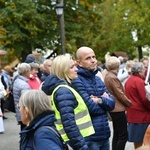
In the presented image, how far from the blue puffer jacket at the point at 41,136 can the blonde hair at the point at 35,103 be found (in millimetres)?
52

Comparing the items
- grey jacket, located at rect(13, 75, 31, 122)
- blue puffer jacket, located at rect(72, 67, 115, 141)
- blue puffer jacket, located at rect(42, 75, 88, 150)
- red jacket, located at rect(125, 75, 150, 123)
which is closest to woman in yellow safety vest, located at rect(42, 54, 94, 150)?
blue puffer jacket, located at rect(42, 75, 88, 150)

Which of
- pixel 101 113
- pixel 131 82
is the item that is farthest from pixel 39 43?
pixel 101 113

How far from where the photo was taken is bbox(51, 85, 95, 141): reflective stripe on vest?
18.0 ft

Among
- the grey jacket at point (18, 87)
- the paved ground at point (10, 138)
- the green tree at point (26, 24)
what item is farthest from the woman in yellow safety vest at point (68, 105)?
the green tree at point (26, 24)

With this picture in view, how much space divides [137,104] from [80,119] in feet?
10.9

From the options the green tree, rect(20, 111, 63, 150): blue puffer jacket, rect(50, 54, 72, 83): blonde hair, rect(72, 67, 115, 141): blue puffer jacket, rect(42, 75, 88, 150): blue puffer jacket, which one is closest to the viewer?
rect(20, 111, 63, 150): blue puffer jacket

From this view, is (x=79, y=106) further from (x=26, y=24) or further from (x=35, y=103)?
(x=26, y=24)

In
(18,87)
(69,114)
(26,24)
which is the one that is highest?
(26,24)

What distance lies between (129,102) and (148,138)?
3708mm

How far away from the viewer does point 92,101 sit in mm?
5965

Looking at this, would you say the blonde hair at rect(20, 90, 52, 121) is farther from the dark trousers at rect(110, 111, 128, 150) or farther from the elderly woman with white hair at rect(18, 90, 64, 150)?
the dark trousers at rect(110, 111, 128, 150)

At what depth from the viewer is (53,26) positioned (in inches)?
1305

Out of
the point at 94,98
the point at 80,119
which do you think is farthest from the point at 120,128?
the point at 80,119

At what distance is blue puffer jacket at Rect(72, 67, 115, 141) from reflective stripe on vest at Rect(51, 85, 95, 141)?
250mm
